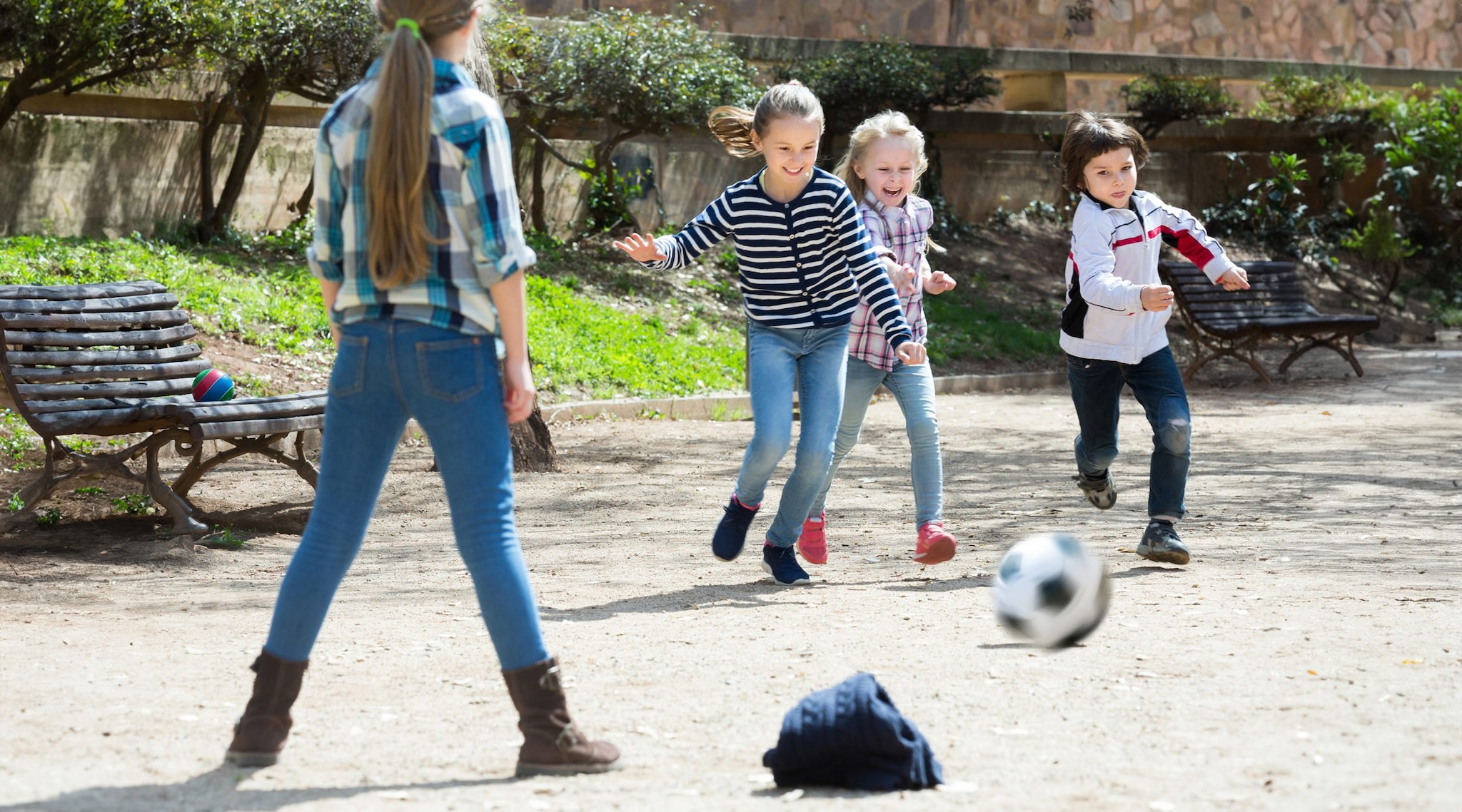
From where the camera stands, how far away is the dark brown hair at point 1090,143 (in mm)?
5641

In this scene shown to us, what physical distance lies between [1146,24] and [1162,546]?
17319 mm

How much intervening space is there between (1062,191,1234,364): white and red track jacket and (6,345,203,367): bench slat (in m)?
3.94

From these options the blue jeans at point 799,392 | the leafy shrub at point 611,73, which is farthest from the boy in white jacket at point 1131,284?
the leafy shrub at point 611,73

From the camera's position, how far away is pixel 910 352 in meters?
5.08

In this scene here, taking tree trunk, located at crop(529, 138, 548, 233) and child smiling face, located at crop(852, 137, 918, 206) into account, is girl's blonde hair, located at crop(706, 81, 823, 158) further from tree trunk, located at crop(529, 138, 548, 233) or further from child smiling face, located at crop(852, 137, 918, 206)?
tree trunk, located at crop(529, 138, 548, 233)

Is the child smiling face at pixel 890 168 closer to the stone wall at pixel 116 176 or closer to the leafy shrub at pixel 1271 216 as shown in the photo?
the stone wall at pixel 116 176

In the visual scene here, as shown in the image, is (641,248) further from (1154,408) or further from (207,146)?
(207,146)

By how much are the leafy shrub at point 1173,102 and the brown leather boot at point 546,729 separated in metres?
15.4

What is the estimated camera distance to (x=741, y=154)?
584 centimetres

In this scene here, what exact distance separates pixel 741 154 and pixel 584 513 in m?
2.12

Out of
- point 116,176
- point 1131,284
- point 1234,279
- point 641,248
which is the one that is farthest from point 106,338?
point 116,176

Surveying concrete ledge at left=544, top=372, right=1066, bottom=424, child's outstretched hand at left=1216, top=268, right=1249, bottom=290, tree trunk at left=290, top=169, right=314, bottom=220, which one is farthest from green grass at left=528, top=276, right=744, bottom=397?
child's outstretched hand at left=1216, top=268, right=1249, bottom=290

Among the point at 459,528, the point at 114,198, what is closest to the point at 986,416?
the point at 114,198

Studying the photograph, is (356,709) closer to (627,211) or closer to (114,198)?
(114,198)
